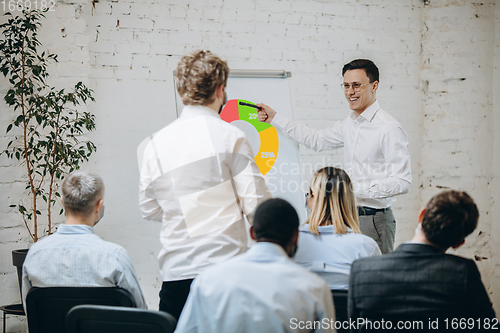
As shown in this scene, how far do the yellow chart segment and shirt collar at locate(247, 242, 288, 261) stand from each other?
1.43 meters

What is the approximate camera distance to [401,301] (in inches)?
49.9

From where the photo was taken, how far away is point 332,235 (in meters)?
1.62

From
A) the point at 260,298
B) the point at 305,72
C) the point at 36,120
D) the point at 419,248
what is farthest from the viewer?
the point at 305,72

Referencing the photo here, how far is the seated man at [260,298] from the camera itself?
1.08 m

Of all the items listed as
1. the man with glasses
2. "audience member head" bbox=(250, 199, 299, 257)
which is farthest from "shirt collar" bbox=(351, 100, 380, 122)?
"audience member head" bbox=(250, 199, 299, 257)

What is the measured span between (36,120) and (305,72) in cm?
182

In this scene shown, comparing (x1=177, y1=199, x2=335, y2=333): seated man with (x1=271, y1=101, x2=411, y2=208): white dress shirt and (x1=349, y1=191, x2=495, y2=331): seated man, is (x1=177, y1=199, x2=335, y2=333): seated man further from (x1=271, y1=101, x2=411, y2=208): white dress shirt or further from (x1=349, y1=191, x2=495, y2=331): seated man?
(x1=271, y1=101, x2=411, y2=208): white dress shirt

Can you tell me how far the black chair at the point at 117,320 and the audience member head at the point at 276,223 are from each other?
1.13 ft

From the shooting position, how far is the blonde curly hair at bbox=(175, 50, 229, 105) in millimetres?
1526

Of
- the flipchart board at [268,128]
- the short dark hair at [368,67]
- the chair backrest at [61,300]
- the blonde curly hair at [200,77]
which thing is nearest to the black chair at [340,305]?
the chair backrest at [61,300]

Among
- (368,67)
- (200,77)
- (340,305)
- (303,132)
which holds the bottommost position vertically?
(340,305)

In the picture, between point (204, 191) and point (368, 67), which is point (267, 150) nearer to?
point (368, 67)

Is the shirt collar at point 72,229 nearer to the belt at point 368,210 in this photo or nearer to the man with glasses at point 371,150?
the man with glasses at point 371,150

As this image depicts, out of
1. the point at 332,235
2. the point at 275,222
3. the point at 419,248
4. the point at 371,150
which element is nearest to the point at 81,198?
the point at 275,222
